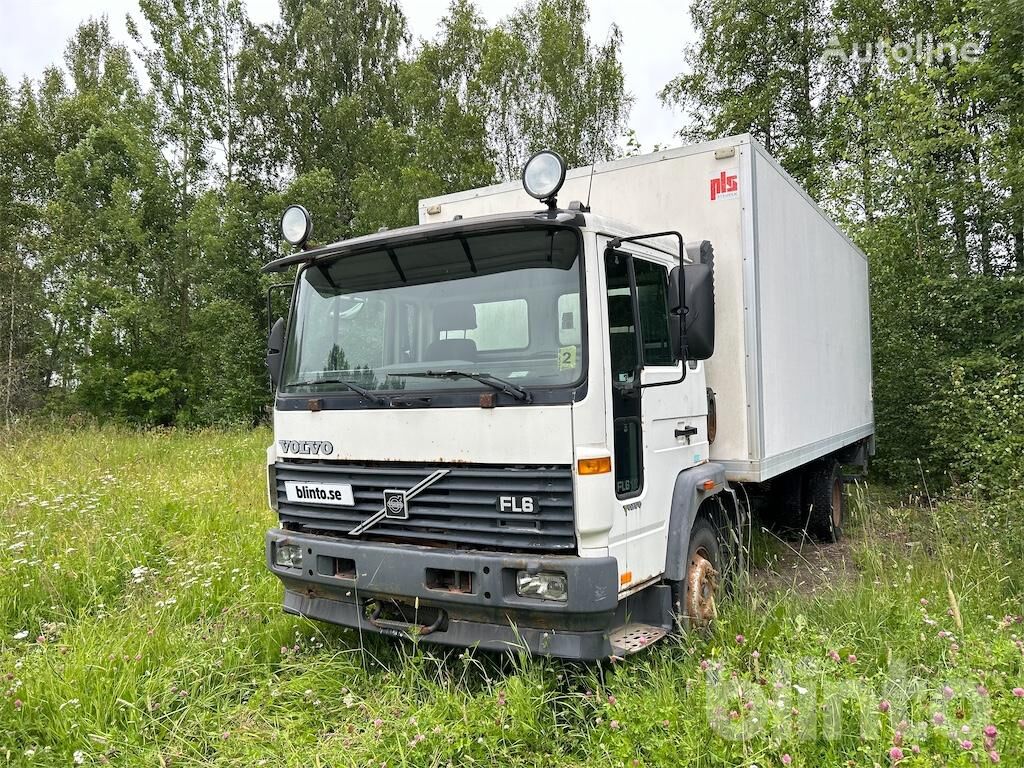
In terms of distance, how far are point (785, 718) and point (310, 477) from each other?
8.58 feet

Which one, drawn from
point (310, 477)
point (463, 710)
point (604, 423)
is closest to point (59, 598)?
point (310, 477)

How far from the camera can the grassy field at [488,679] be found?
2.72m

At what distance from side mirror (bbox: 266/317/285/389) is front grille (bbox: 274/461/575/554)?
0.72m

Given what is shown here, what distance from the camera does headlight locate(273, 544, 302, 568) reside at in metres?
3.88

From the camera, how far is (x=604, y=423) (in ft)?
10.5

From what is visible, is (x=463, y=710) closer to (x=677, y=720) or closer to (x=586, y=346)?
(x=677, y=720)

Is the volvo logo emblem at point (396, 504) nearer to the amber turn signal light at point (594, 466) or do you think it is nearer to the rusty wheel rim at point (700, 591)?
the amber turn signal light at point (594, 466)

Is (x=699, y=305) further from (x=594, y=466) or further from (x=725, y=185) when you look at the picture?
(x=725, y=185)

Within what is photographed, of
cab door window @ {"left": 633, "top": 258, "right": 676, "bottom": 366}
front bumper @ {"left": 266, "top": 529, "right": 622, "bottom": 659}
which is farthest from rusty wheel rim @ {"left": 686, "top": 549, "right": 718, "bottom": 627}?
cab door window @ {"left": 633, "top": 258, "right": 676, "bottom": 366}

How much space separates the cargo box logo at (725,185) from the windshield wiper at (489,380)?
7.20 feet

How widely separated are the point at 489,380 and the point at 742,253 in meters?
2.10

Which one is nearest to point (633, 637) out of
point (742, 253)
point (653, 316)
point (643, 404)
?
point (643, 404)

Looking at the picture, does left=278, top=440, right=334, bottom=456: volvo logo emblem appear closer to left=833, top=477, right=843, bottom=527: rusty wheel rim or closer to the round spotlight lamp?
the round spotlight lamp

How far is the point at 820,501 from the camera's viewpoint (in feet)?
23.5
